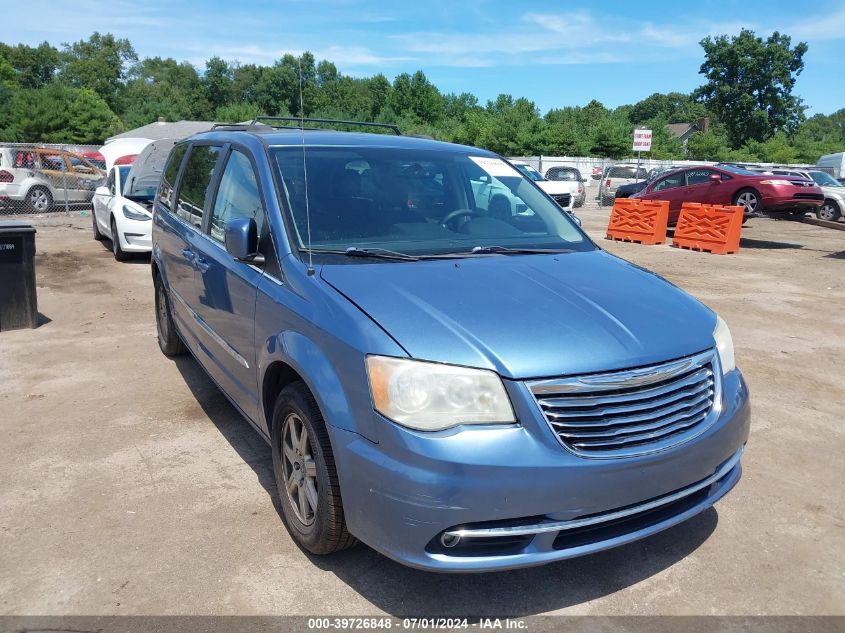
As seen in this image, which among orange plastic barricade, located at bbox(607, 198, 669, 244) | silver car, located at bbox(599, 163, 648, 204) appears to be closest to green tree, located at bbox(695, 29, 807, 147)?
silver car, located at bbox(599, 163, 648, 204)

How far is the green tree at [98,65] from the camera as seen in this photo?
3964 inches

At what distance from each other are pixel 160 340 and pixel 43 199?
1407cm

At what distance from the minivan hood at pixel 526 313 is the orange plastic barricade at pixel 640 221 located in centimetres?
1291

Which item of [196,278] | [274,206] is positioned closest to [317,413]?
[274,206]

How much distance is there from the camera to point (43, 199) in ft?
59.8

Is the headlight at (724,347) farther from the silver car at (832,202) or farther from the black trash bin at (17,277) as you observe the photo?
the silver car at (832,202)

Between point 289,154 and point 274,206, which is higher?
point 289,154

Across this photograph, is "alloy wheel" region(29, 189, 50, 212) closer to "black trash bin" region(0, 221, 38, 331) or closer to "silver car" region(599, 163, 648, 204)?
"black trash bin" region(0, 221, 38, 331)

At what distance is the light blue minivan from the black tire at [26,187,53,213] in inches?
645

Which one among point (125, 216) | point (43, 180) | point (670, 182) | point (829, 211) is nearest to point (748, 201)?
point (670, 182)

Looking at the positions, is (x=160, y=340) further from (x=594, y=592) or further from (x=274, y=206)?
(x=594, y=592)

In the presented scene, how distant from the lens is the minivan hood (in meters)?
2.66

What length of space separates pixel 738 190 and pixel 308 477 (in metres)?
16.5

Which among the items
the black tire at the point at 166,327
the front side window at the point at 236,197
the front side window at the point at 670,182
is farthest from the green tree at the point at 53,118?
the front side window at the point at 236,197
